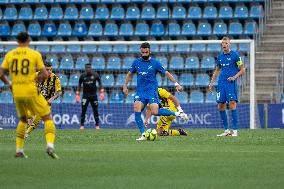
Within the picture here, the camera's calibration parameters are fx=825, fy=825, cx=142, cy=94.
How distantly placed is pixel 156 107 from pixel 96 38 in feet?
51.4

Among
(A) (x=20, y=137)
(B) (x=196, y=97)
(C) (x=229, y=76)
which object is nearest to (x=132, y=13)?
(B) (x=196, y=97)

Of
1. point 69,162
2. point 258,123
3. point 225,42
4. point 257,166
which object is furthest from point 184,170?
point 258,123

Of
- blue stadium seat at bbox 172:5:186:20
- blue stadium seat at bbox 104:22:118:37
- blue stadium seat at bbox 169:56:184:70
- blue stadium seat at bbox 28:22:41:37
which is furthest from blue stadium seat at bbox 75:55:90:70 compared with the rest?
blue stadium seat at bbox 172:5:186:20

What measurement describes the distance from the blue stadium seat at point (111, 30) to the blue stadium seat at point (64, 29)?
1.54 metres

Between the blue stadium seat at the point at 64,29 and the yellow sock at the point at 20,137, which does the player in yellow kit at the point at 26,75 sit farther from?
the blue stadium seat at the point at 64,29

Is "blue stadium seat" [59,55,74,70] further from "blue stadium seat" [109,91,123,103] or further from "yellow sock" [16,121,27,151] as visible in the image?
"yellow sock" [16,121,27,151]

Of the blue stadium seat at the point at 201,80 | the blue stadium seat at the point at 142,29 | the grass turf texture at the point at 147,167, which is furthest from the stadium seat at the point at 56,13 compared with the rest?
the grass turf texture at the point at 147,167

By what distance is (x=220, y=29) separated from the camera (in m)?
32.8

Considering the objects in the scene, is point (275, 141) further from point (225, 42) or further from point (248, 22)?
point (248, 22)

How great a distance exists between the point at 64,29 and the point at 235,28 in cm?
708

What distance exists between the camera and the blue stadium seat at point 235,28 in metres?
32.7

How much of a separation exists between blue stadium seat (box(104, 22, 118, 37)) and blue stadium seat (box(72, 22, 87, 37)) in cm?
92

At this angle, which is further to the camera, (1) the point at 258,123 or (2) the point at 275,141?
(1) the point at 258,123

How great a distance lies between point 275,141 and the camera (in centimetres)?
1798
